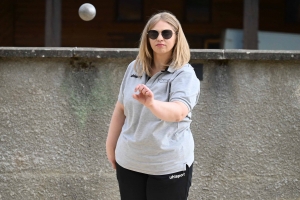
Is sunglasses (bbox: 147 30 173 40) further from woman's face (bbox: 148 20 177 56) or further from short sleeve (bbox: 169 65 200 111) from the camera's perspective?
short sleeve (bbox: 169 65 200 111)

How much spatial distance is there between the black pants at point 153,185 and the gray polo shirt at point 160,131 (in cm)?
3

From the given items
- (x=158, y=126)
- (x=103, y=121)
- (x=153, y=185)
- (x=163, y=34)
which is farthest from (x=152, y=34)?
(x=103, y=121)

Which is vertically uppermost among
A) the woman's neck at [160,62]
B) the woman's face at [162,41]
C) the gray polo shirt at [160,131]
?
the woman's face at [162,41]

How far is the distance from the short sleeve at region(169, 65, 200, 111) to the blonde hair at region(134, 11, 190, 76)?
0.06 m

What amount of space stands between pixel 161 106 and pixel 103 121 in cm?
175

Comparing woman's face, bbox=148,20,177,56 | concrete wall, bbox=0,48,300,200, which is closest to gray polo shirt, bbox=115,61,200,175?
woman's face, bbox=148,20,177,56

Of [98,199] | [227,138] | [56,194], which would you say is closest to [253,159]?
[227,138]

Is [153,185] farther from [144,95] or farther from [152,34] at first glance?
[152,34]

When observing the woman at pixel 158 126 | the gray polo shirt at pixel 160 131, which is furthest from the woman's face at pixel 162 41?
the gray polo shirt at pixel 160 131

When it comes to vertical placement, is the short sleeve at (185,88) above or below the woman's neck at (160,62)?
below

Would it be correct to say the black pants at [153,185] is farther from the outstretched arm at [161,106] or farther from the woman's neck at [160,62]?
the woman's neck at [160,62]

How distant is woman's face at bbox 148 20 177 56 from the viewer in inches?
104

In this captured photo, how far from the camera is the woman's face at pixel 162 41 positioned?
263cm

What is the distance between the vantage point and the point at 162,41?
8.62 feet
